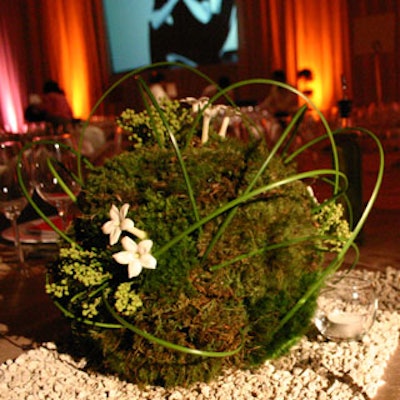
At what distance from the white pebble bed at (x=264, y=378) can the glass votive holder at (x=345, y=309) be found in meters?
0.01

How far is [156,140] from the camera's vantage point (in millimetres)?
716

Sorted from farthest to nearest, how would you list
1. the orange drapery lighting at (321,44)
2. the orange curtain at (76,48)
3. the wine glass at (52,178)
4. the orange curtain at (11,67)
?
the orange curtain at (76,48)
the orange curtain at (11,67)
the orange drapery lighting at (321,44)
the wine glass at (52,178)

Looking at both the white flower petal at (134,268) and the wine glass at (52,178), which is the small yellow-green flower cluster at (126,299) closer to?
the white flower petal at (134,268)

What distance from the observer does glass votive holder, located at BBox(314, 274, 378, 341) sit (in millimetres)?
705

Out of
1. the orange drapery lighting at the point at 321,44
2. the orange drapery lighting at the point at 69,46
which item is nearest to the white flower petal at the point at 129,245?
the orange drapery lighting at the point at 321,44

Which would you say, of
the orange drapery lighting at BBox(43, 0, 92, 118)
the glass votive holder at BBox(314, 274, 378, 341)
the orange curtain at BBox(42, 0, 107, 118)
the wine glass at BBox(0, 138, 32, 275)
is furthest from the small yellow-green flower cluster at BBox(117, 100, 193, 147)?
the orange drapery lighting at BBox(43, 0, 92, 118)

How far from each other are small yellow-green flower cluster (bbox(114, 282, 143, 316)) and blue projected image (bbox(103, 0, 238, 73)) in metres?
8.92

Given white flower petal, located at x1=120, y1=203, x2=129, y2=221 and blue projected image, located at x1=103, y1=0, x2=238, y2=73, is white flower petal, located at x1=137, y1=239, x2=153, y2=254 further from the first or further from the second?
blue projected image, located at x1=103, y1=0, x2=238, y2=73

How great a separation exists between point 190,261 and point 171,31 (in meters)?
9.52

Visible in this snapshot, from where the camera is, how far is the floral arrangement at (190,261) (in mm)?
577

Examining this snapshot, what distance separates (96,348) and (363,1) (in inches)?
326

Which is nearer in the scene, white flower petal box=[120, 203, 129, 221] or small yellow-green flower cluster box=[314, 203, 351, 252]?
white flower petal box=[120, 203, 129, 221]

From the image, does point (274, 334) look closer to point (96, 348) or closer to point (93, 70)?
point (96, 348)

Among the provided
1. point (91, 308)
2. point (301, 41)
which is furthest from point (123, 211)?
point (301, 41)
